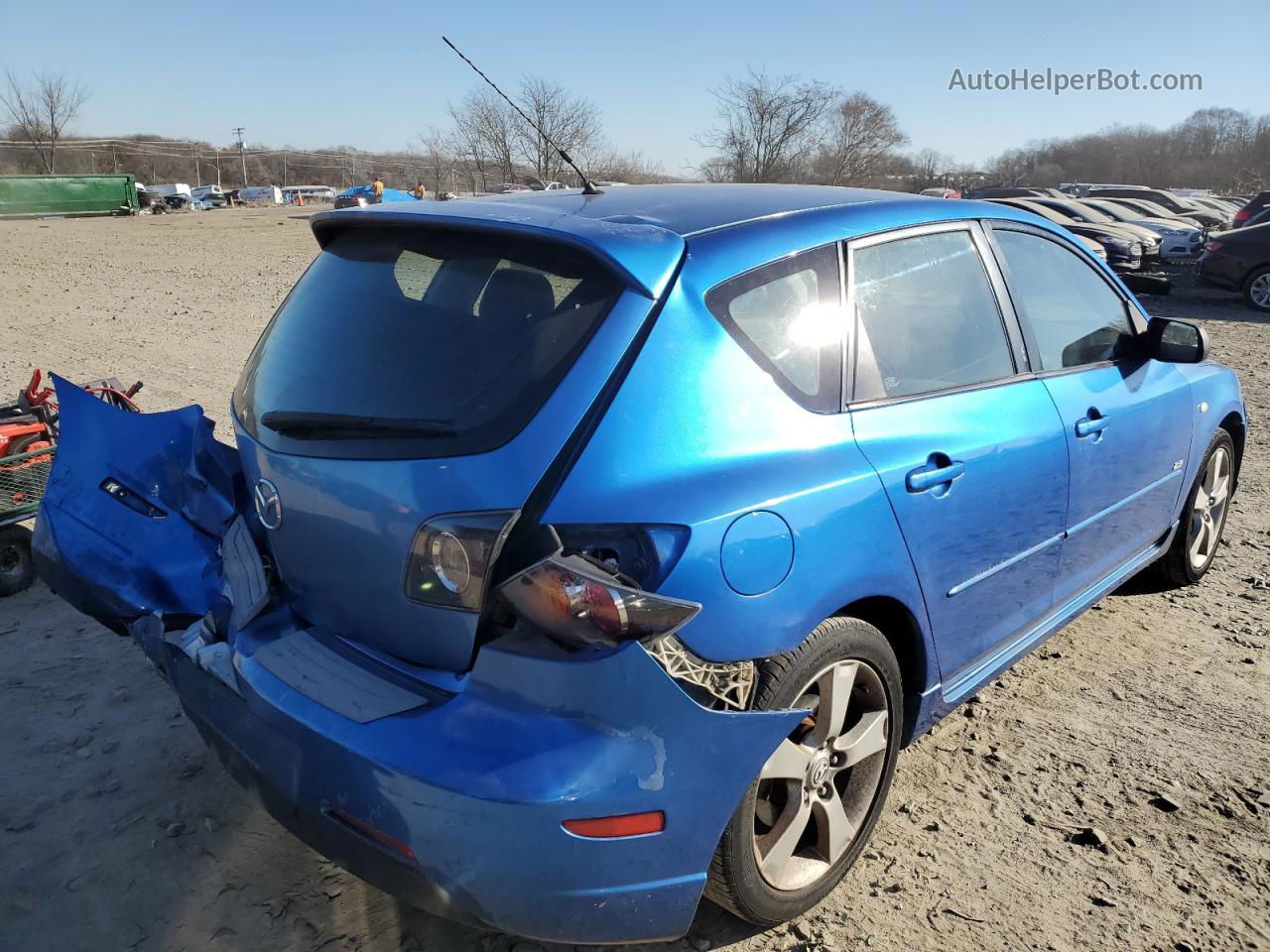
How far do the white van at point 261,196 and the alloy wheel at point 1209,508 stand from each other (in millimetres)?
59020

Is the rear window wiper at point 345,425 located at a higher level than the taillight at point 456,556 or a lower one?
higher

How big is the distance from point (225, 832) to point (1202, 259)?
18030mm

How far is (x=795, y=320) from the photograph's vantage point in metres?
2.41

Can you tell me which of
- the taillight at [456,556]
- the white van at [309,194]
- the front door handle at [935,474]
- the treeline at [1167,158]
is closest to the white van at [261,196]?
the white van at [309,194]

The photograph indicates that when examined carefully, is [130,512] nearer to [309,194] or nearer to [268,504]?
[268,504]

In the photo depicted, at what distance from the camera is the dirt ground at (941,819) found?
246cm

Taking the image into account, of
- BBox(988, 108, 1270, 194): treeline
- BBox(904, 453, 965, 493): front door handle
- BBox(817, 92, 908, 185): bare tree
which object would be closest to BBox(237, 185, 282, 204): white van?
BBox(817, 92, 908, 185): bare tree

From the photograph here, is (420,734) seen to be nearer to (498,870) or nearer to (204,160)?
(498,870)

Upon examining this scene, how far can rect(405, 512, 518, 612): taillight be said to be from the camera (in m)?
1.93

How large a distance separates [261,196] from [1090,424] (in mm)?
61674

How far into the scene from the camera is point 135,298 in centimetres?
1341

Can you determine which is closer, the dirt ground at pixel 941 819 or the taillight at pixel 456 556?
the taillight at pixel 456 556

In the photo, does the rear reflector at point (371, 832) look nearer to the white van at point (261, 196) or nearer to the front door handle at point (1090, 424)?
the front door handle at point (1090, 424)

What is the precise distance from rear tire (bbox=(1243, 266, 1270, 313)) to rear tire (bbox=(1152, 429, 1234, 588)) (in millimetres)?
12746
